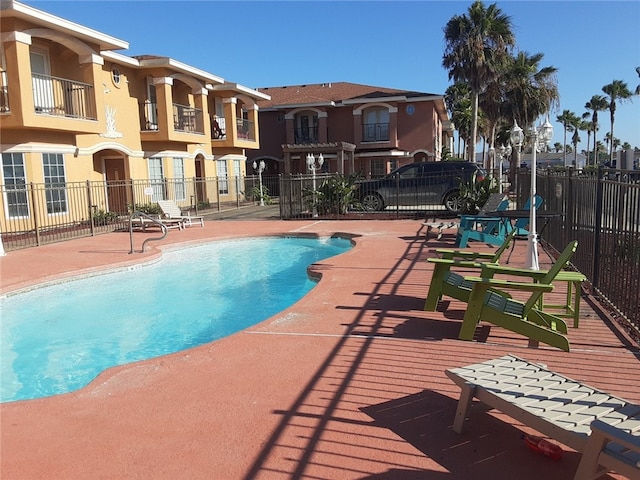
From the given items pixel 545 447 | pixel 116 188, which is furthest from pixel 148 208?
pixel 545 447

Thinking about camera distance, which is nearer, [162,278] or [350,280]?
[350,280]

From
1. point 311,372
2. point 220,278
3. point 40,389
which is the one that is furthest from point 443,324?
point 220,278

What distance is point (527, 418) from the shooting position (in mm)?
3275

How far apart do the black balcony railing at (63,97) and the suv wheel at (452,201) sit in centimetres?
1291

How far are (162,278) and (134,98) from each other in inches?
530

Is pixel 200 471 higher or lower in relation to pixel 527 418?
lower

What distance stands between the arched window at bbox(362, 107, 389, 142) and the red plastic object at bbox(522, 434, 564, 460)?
32327 mm

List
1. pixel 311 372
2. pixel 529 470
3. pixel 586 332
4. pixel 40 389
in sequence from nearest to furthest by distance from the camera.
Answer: pixel 529 470
pixel 311 372
pixel 586 332
pixel 40 389

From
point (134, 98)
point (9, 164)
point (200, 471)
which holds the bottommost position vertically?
point (200, 471)

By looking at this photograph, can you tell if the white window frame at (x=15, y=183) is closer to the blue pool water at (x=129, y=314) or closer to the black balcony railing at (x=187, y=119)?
the blue pool water at (x=129, y=314)

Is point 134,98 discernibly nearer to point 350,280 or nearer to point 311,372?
point 350,280

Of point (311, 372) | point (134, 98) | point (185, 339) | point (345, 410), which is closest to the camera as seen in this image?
point (345, 410)

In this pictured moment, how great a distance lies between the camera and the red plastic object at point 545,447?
331 centimetres

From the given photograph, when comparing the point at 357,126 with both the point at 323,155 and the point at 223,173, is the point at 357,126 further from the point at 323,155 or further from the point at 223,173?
the point at 223,173
